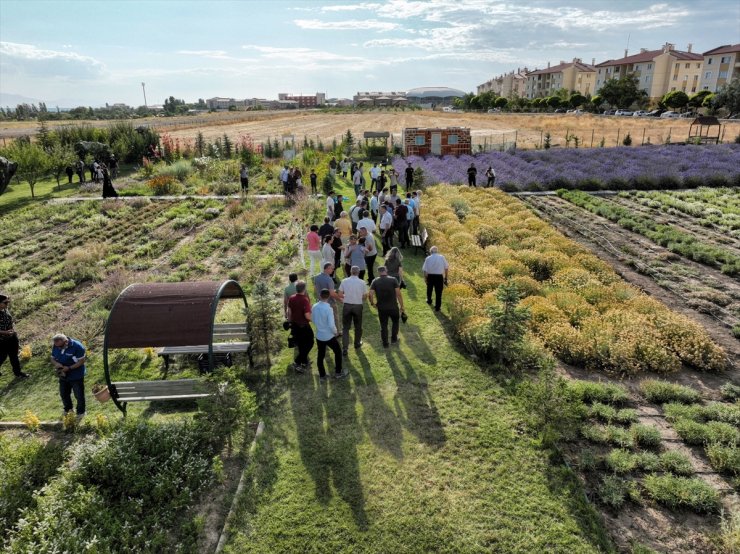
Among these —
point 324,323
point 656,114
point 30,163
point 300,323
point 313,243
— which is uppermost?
point 656,114

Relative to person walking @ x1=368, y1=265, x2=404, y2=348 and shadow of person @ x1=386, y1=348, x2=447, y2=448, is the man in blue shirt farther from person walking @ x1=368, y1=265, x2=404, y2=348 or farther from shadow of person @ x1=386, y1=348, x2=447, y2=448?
shadow of person @ x1=386, y1=348, x2=447, y2=448

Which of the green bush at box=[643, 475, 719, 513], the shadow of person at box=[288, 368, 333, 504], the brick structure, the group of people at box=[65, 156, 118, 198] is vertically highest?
the brick structure

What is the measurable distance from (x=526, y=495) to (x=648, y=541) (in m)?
1.26

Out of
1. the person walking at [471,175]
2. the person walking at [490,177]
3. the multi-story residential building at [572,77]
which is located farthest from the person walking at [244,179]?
the multi-story residential building at [572,77]

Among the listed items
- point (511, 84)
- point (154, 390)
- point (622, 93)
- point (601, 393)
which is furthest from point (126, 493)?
point (511, 84)

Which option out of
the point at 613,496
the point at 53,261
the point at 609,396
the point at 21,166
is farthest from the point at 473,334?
the point at 21,166

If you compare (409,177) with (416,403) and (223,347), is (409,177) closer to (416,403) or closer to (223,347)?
(223,347)

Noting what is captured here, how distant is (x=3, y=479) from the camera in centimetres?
559

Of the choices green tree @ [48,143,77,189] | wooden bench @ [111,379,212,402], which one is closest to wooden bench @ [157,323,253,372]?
wooden bench @ [111,379,212,402]

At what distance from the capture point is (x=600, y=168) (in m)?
26.3

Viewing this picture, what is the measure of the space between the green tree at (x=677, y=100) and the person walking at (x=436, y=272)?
6868 centimetres

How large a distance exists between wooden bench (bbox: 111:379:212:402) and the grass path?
1.17 meters

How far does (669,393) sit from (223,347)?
24.6 ft

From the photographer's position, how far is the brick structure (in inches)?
1275
